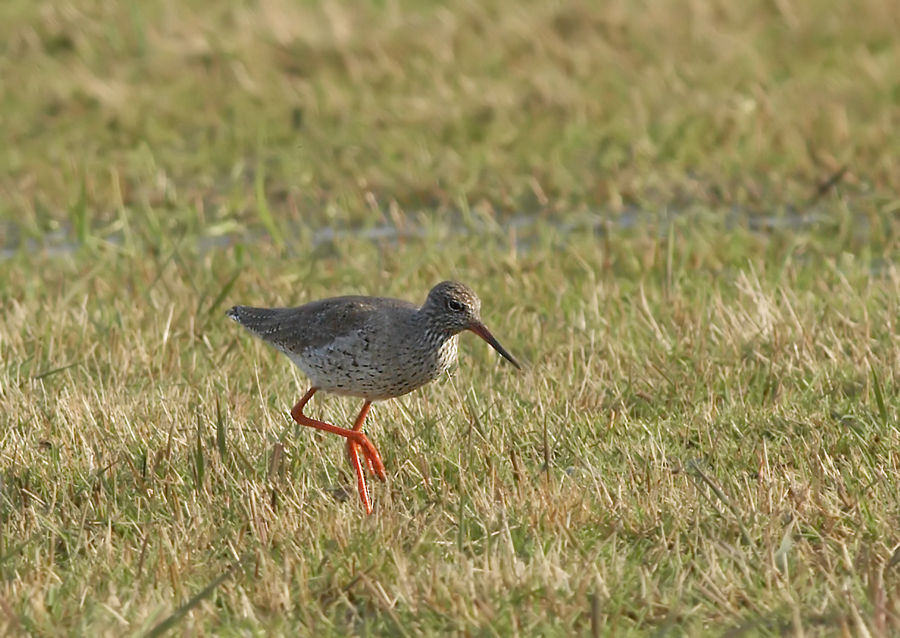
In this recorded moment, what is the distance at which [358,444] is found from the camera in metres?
6.15

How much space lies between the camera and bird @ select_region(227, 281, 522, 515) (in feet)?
20.0

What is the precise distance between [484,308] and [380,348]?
241cm

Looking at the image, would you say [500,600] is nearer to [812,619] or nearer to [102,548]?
[812,619]

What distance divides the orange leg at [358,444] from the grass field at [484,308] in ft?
0.33

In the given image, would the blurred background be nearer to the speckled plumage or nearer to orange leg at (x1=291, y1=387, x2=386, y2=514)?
the speckled plumage

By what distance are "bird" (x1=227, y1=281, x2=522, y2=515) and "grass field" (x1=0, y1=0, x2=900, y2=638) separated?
7.5 inches

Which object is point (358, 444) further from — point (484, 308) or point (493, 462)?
point (484, 308)

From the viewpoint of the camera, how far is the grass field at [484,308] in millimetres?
4762

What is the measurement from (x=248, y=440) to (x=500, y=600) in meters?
1.95

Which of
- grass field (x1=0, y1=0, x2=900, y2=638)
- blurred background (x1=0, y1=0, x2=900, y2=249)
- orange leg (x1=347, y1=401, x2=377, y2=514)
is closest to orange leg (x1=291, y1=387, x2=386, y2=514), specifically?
orange leg (x1=347, y1=401, x2=377, y2=514)

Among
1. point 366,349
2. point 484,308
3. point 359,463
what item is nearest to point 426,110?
point 484,308

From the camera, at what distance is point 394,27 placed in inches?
544

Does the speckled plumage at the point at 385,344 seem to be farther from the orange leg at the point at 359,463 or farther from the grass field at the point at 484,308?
the grass field at the point at 484,308

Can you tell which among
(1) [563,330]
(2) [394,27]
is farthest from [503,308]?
(2) [394,27]
